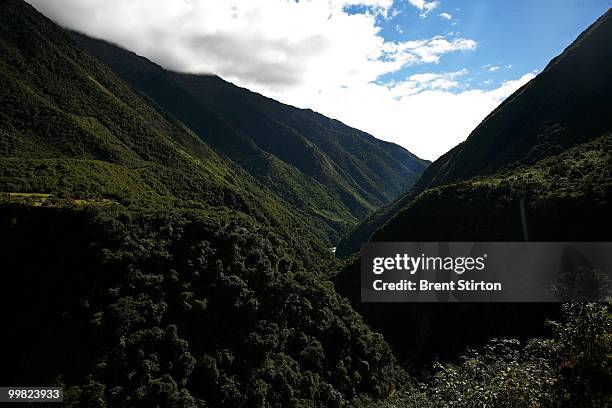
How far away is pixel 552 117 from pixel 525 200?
53680mm

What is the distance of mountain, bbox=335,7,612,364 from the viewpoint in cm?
6328

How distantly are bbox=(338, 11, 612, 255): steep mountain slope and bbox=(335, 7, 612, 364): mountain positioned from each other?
1.22 ft

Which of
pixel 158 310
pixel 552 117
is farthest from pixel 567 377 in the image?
pixel 552 117

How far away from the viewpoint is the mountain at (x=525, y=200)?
6328cm

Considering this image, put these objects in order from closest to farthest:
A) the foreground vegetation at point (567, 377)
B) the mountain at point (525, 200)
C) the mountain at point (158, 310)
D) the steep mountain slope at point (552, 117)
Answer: the foreground vegetation at point (567, 377) → the mountain at point (158, 310) → the mountain at point (525, 200) → the steep mountain slope at point (552, 117)

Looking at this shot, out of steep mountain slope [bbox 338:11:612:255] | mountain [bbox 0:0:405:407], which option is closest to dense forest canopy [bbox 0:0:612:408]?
mountain [bbox 0:0:405:407]

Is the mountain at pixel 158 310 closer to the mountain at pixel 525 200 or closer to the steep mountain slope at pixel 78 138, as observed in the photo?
the steep mountain slope at pixel 78 138

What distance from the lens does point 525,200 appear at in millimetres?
74250

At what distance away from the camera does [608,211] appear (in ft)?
199

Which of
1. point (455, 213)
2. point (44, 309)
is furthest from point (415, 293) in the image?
point (44, 309)

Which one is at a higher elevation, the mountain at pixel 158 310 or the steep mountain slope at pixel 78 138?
the steep mountain slope at pixel 78 138

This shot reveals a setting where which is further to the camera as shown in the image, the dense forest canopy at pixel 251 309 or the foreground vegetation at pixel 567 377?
the dense forest canopy at pixel 251 309

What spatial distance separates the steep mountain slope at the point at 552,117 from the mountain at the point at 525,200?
0.37 m

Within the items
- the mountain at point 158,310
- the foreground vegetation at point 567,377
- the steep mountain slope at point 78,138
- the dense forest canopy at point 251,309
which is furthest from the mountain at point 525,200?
the steep mountain slope at point 78,138
